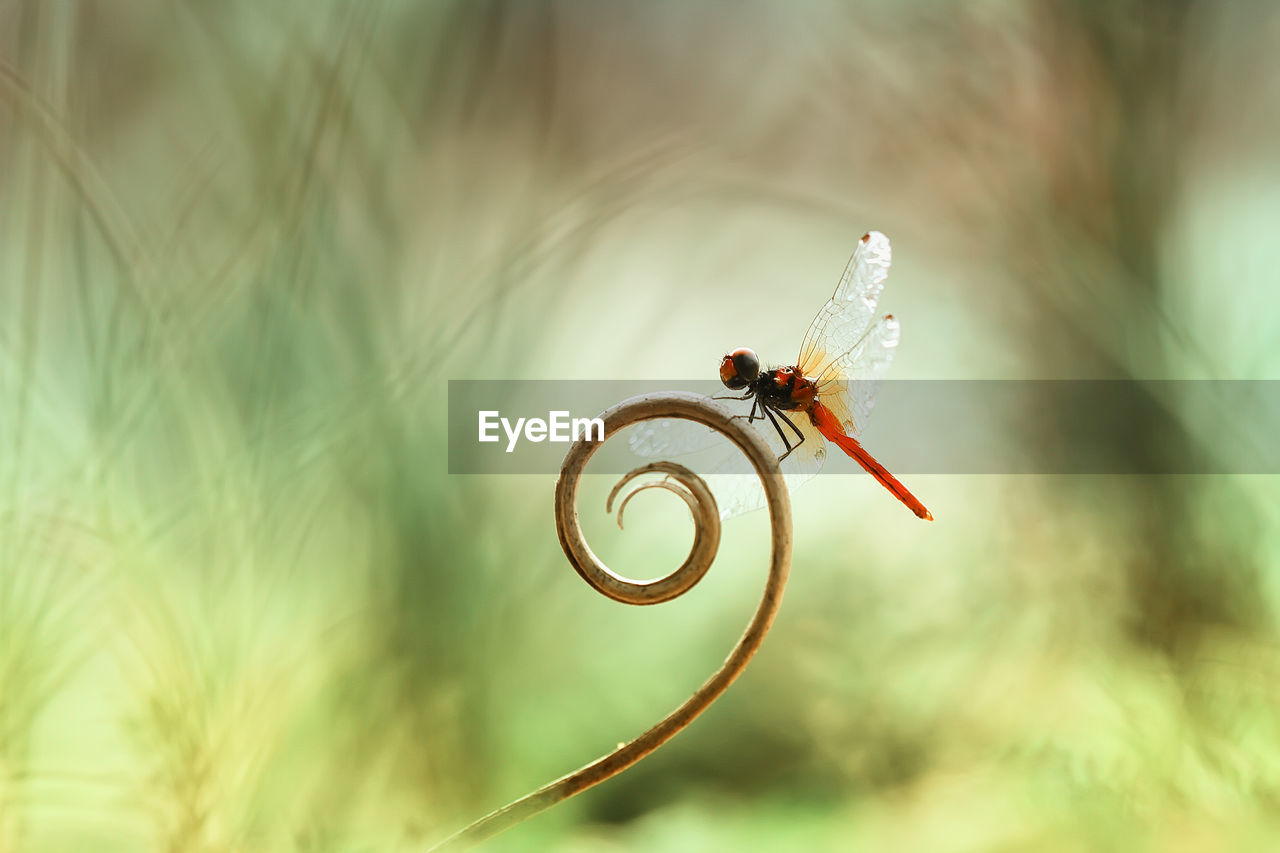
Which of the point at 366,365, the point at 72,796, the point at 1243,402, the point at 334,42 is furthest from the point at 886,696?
the point at 334,42

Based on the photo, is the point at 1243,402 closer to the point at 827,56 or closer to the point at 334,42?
the point at 827,56

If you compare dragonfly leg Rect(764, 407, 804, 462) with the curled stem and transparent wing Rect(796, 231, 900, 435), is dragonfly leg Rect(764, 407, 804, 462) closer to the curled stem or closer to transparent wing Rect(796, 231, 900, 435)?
transparent wing Rect(796, 231, 900, 435)

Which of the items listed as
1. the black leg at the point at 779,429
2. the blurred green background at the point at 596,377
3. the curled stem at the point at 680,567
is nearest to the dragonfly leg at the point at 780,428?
the black leg at the point at 779,429

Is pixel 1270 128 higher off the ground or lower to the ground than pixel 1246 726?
higher

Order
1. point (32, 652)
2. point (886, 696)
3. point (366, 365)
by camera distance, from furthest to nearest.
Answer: point (886, 696) < point (366, 365) < point (32, 652)

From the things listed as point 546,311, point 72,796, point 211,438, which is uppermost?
point 546,311

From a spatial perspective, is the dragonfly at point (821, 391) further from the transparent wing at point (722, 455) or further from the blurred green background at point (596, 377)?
the blurred green background at point (596, 377)

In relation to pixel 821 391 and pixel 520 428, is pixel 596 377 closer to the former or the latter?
pixel 520 428
